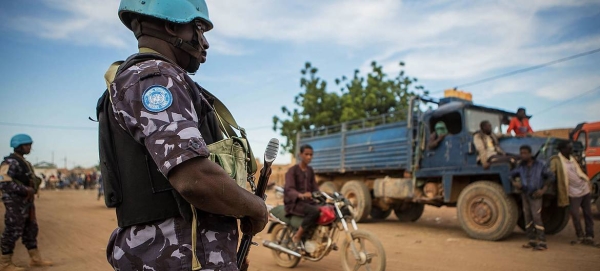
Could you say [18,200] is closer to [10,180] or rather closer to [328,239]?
[10,180]

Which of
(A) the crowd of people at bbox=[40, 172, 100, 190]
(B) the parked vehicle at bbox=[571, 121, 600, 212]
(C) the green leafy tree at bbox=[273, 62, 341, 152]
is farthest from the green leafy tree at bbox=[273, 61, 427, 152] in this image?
(A) the crowd of people at bbox=[40, 172, 100, 190]

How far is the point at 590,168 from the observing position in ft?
34.9

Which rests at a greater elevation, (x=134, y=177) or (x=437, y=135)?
(x=437, y=135)

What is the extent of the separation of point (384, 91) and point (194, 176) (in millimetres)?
21650

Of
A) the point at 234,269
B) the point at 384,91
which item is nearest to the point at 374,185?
the point at 234,269

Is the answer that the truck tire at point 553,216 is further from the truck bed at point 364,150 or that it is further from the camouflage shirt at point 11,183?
the camouflage shirt at point 11,183

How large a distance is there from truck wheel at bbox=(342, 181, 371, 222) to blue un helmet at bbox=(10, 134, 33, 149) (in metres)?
7.44

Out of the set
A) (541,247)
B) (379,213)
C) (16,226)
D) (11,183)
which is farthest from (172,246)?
(379,213)

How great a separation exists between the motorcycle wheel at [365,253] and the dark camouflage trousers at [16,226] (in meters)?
4.28

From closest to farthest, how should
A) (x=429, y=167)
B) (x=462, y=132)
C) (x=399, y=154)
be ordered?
(x=462, y=132) < (x=429, y=167) < (x=399, y=154)

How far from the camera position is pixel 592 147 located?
1079 centimetres

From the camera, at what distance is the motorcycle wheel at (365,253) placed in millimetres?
4836

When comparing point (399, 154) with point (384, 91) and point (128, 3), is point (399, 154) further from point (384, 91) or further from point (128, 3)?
point (384, 91)

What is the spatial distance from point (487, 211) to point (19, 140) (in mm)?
7732
